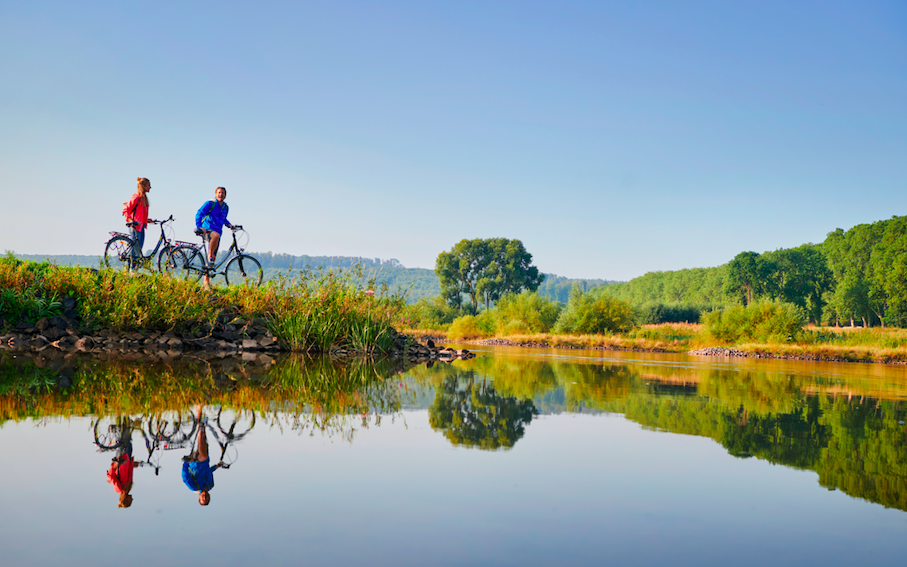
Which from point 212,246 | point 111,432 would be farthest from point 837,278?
point 111,432

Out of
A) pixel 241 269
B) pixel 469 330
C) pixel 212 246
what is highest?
pixel 212 246

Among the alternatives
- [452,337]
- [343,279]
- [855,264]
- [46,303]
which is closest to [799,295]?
[855,264]

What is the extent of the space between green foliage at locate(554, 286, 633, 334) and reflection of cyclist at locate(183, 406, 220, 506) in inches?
1422

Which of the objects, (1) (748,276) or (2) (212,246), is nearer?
(2) (212,246)

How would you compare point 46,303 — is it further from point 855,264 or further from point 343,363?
point 855,264

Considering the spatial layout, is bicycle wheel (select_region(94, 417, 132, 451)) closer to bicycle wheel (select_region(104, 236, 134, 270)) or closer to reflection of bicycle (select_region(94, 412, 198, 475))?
reflection of bicycle (select_region(94, 412, 198, 475))

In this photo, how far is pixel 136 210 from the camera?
11086 mm

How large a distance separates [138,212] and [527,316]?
36.0m

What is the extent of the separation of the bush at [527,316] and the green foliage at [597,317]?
3805 mm

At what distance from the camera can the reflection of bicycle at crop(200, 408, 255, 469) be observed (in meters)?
3.10

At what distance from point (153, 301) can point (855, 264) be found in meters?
85.3

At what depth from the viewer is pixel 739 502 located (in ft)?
9.12

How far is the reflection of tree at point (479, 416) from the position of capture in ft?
13.1

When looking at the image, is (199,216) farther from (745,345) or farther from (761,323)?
(761,323)
